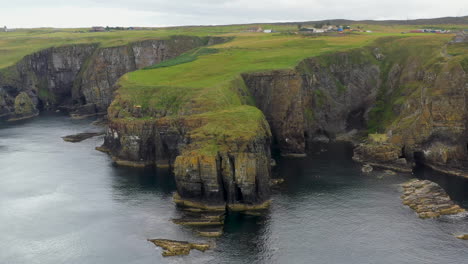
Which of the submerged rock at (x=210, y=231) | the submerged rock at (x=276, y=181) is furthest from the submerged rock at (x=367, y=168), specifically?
the submerged rock at (x=210, y=231)

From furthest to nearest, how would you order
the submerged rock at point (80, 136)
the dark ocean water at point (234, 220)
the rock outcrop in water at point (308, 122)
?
the submerged rock at point (80, 136) < the rock outcrop in water at point (308, 122) < the dark ocean water at point (234, 220)

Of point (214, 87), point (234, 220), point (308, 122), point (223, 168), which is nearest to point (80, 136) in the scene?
point (214, 87)

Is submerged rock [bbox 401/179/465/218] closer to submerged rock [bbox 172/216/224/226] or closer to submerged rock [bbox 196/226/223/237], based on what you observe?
submerged rock [bbox 196/226/223/237]

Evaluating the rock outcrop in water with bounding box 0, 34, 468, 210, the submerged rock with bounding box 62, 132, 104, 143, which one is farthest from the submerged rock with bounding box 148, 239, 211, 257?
→ the submerged rock with bounding box 62, 132, 104, 143

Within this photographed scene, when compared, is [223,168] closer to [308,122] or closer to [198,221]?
[198,221]

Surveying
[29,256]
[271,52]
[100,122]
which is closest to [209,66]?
[271,52]

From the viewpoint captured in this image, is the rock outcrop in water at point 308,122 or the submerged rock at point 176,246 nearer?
the submerged rock at point 176,246

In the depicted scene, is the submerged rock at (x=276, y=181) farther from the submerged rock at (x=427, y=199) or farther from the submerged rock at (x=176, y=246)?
the submerged rock at (x=176, y=246)

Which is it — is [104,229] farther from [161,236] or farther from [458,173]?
[458,173]
